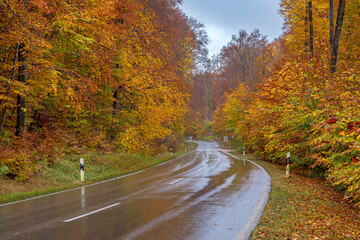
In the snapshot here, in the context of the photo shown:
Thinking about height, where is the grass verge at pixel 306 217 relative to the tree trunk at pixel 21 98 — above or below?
below

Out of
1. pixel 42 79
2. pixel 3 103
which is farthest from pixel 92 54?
pixel 3 103

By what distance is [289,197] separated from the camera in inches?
377

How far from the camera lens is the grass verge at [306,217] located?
18.9 feet

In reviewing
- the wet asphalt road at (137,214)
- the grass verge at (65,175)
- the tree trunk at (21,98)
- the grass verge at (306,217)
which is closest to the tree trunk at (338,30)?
the grass verge at (306,217)

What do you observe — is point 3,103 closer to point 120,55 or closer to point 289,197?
point 120,55

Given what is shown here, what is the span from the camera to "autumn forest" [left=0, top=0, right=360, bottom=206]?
10781mm

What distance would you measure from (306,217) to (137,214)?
4.28m

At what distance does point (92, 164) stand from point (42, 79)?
6.22 metres

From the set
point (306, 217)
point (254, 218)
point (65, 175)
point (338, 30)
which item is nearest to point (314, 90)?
point (338, 30)

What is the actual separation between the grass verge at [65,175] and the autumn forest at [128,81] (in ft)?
2.10

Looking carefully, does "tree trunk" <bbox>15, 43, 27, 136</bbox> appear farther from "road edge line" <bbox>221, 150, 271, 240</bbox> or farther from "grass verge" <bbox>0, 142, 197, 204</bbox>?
"road edge line" <bbox>221, 150, 271, 240</bbox>

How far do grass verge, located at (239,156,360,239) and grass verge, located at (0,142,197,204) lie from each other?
8085 millimetres

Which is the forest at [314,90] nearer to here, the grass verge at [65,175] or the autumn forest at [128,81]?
the autumn forest at [128,81]

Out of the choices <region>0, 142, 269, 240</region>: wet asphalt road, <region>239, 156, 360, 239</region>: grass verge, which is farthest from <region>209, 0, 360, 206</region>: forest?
<region>0, 142, 269, 240</region>: wet asphalt road
